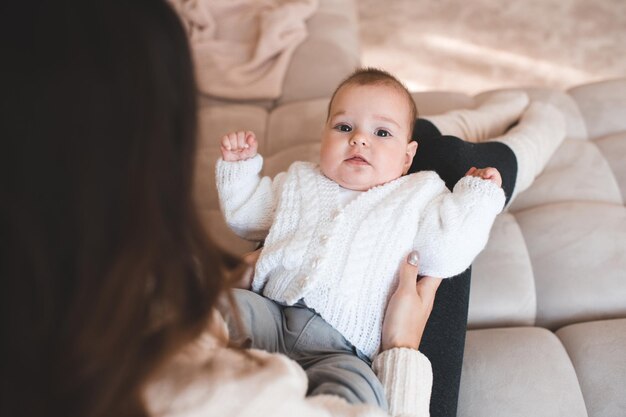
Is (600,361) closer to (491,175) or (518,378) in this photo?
(518,378)

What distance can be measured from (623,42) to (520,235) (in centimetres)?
165

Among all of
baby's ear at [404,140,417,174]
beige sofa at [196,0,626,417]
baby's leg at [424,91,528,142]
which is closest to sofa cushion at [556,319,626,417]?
beige sofa at [196,0,626,417]

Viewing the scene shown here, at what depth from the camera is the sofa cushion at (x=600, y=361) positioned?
90cm

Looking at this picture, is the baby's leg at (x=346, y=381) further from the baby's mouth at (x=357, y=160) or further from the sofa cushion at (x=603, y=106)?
the sofa cushion at (x=603, y=106)

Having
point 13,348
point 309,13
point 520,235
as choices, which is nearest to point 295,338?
point 13,348

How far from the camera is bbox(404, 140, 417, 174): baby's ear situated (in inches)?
42.9

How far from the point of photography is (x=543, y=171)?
A: 4.50ft

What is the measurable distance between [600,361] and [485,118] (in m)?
0.69

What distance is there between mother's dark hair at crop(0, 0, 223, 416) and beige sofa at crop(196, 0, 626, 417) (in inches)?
25.6

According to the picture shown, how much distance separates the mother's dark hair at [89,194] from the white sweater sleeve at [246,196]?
52 cm

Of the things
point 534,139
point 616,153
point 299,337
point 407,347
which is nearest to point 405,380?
point 407,347

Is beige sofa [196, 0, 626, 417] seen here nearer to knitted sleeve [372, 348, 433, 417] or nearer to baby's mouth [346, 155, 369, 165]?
knitted sleeve [372, 348, 433, 417]

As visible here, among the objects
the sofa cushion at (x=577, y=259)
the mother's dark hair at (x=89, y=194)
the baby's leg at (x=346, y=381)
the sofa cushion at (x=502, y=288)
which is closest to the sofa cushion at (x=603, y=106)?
the sofa cushion at (x=577, y=259)

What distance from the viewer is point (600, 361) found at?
95 cm
